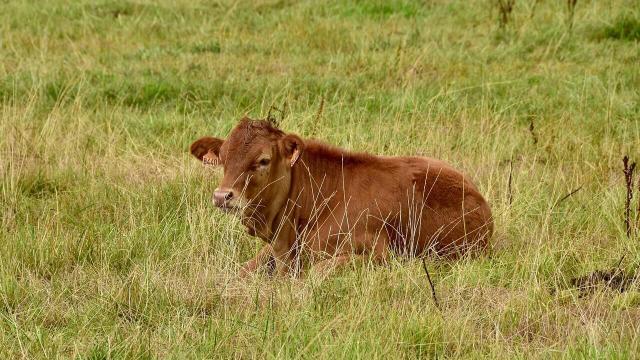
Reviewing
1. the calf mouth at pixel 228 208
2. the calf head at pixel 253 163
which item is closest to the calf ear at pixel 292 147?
the calf head at pixel 253 163


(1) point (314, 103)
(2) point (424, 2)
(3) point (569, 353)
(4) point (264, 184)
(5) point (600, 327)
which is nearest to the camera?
(3) point (569, 353)

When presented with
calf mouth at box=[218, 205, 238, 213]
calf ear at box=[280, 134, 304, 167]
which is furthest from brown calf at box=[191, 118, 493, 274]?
calf mouth at box=[218, 205, 238, 213]

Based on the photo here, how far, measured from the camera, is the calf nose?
245 inches

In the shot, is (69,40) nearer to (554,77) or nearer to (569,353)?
(554,77)

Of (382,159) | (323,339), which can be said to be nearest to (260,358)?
(323,339)

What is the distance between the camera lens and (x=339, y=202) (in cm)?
680

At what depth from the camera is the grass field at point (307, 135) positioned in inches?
210

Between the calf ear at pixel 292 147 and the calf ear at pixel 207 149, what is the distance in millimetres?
391

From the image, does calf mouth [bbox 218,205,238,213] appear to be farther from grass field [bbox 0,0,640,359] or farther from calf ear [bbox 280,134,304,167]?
calf ear [bbox 280,134,304,167]

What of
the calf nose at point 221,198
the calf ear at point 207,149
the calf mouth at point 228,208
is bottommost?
the calf mouth at point 228,208

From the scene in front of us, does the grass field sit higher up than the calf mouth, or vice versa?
the calf mouth

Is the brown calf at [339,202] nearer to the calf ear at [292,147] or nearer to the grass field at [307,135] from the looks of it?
the calf ear at [292,147]

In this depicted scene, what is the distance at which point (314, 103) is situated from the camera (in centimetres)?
1002

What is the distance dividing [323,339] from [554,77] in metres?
6.47
